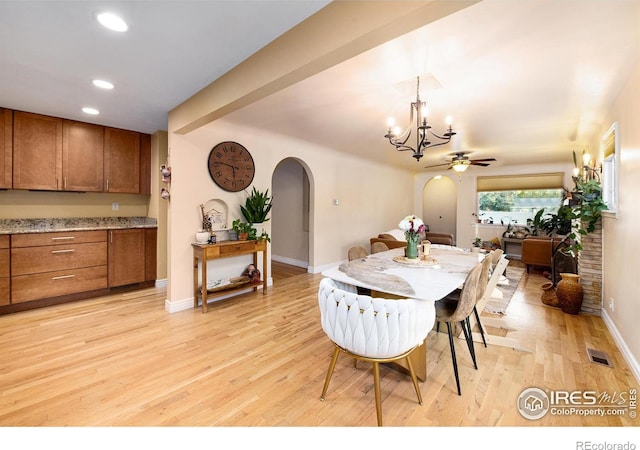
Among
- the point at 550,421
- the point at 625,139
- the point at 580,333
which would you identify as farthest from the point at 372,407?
the point at 625,139

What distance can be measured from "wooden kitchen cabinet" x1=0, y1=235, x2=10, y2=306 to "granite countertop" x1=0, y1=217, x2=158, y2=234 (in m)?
0.11

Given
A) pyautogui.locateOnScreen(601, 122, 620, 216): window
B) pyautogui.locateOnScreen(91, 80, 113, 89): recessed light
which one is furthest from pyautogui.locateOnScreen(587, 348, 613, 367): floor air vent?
pyautogui.locateOnScreen(91, 80, 113, 89): recessed light

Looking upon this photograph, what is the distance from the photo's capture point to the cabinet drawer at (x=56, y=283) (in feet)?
10.1

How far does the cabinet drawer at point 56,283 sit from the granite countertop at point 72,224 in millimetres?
527

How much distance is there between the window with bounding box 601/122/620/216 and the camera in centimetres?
259

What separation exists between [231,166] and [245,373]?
2643 mm

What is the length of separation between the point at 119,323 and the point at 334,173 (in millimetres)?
4074

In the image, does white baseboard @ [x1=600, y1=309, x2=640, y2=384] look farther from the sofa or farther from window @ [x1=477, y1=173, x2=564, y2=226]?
window @ [x1=477, y1=173, x2=564, y2=226]

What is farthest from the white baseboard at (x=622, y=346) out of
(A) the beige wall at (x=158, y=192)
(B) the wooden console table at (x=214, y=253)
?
(A) the beige wall at (x=158, y=192)

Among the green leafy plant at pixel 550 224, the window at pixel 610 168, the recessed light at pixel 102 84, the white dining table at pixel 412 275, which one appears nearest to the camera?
the white dining table at pixel 412 275

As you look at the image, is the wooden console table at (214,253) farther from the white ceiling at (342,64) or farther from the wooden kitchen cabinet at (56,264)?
the white ceiling at (342,64)

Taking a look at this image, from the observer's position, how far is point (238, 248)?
354 cm

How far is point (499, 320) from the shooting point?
9.91ft

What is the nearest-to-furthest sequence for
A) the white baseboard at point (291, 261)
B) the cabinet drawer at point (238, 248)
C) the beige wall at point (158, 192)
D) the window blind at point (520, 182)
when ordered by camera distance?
the cabinet drawer at point (238, 248), the beige wall at point (158, 192), the white baseboard at point (291, 261), the window blind at point (520, 182)
